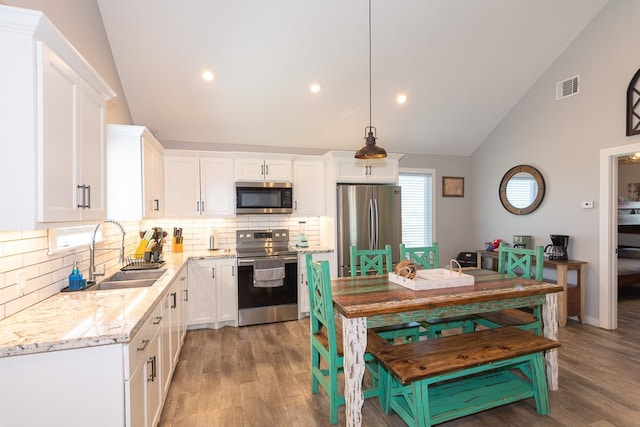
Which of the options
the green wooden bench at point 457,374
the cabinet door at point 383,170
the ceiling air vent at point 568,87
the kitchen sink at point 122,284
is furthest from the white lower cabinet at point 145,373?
the ceiling air vent at point 568,87

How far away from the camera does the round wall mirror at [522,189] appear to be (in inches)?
179

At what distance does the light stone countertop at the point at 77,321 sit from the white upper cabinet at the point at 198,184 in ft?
6.64

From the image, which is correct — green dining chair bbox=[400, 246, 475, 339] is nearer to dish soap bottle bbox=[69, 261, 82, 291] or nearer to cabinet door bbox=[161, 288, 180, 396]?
cabinet door bbox=[161, 288, 180, 396]

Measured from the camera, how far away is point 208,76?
3.58 meters

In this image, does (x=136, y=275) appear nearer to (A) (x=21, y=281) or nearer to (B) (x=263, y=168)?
(A) (x=21, y=281)

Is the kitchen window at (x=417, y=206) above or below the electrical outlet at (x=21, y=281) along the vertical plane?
above

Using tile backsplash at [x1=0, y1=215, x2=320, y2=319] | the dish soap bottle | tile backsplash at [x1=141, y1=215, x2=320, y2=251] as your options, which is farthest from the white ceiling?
the dish soap bottle

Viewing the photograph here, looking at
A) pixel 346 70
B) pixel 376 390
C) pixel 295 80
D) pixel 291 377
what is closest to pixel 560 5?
pixel 346 70

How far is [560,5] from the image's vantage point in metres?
3.53

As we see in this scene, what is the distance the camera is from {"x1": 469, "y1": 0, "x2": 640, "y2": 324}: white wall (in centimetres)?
358

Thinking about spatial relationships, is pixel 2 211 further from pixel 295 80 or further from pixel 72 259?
pixel 295 80

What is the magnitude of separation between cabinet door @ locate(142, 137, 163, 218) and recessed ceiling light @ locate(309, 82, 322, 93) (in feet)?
6.39

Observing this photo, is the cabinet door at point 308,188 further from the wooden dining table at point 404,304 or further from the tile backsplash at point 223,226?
the wooden dining table at point 404,304

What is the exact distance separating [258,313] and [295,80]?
289 cm
